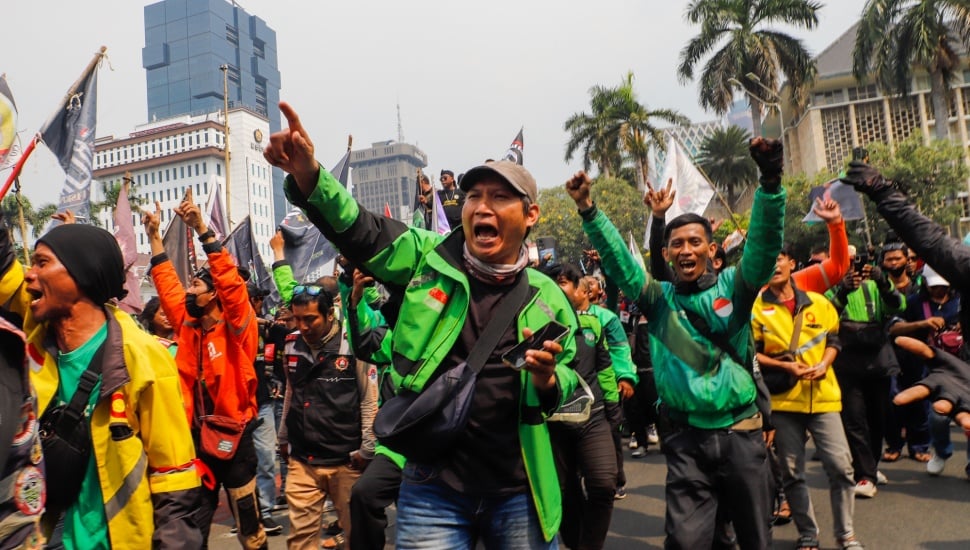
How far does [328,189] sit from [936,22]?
35.0m

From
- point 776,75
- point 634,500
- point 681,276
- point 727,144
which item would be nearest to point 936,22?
point 776,75

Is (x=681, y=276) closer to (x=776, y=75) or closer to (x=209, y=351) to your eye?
(x=209, y=351)

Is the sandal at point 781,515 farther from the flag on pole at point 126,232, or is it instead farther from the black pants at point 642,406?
the flag on pole at point 126,232

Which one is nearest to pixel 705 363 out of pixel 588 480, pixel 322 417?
pixel 588 480

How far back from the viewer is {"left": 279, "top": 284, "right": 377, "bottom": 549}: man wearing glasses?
5160 millimetres

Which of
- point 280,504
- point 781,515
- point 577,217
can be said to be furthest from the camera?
point 577,217

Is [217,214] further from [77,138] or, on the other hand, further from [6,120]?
[6,120]

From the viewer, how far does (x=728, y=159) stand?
4934 cm

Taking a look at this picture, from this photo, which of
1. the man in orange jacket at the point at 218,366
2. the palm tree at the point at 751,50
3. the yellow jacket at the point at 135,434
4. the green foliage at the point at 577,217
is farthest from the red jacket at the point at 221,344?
the green foliage at the point at 577,217

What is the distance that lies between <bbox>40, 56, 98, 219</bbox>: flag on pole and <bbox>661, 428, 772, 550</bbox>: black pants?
6.48m

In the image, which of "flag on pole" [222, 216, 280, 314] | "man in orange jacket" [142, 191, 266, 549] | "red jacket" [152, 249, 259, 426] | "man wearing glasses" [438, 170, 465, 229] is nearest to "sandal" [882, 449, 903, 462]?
"man wearing glasses" [438, 170, 465, 229]

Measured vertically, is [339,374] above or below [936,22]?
below

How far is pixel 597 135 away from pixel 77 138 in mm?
33985

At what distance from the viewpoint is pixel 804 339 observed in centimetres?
539
